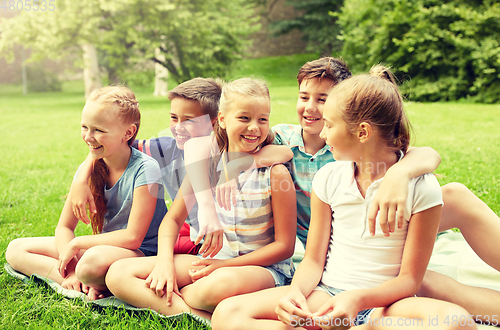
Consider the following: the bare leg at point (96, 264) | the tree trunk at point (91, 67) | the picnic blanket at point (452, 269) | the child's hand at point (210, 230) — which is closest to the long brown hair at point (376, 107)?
the child's hand at point (210, 230)

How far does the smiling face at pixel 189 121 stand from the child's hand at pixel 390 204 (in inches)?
40.2

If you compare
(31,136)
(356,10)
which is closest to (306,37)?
(356,10)

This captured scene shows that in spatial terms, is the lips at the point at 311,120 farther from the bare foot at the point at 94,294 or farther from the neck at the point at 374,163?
the bare foot at the point at 94,294

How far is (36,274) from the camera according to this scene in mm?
2301

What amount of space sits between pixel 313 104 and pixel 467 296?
3.85ft

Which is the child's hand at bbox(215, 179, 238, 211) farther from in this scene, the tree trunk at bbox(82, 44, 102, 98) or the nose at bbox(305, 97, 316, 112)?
the tree trunk at bbox(82, 44, 102, 98)

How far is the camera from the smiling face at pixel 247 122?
1.89 m

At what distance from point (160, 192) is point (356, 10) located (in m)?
13.1

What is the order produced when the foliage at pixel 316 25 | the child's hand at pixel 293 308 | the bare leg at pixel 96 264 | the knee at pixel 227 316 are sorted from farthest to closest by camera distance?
the foliage at pixel 316 25 → the bare leg at pixel 96 264 → the knee at pixel 227 316 → the child's hand at pixel 293 308

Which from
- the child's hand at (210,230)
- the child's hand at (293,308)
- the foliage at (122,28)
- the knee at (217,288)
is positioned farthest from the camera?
the foliage at (122,28)

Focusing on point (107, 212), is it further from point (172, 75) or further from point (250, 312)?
point (172, 75)

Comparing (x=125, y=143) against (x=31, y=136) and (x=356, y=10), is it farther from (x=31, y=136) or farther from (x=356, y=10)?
(x=356, y=10)

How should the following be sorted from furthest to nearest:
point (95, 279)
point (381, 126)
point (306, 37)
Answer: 1. point (306, 37)
2. point (95, 279)
3. point (381, 126)

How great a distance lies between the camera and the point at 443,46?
1138 centimetres
